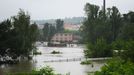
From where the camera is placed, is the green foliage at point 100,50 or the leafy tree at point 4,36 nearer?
the leafy tree at point 4,36

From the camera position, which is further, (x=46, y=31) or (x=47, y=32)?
(x=47, y=32)

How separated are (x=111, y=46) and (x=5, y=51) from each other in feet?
79.2

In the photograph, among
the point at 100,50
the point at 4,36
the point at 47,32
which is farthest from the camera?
the point at 47,32

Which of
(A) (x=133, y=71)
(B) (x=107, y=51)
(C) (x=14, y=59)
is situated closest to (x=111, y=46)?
(B) (x=107, y=51)

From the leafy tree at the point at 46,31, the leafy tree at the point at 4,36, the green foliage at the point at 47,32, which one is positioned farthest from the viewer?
the green foliage at the point at 47,32

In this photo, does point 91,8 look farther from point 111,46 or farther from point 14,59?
point 14,59

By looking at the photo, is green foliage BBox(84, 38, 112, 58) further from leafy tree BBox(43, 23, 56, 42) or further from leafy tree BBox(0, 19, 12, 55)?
leafy tree BBox(43, 23, 56, 42)

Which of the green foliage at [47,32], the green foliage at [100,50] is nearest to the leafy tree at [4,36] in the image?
the green foliage at [100,50]

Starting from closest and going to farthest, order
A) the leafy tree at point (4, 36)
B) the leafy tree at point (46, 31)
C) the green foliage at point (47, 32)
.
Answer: the leafy tree at point (4, 36)
the leafy tree at point (46, 31)
the green foliage at point (47, 32)

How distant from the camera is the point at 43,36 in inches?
7594

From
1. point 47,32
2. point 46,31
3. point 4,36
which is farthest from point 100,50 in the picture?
point 47,32

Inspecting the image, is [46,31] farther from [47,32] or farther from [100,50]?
[100,50]

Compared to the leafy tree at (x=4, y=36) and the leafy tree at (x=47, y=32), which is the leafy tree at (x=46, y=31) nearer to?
the leafy tree at (x=47, y=32)

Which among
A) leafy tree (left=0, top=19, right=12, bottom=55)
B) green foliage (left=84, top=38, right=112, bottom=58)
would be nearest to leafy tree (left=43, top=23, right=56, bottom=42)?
green foliage (left=84, top=38, right=112, bottom=58)
